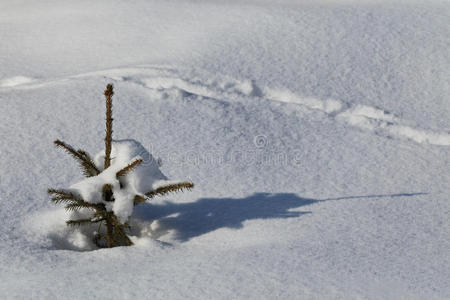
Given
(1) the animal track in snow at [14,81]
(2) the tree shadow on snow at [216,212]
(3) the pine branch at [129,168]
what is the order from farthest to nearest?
(1) the animal track in snow at [14,81] → (2) the tree shadow on snow at [216,212] → (3) the pine branch at [129,168]

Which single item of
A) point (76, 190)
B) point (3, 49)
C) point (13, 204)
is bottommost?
point (13, 204)

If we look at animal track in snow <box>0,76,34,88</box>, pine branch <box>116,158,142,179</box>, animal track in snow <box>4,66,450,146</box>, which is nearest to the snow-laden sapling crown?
pine branch <box>116,158,142,179</box>

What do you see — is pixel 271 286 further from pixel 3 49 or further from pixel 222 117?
pixel 3 49

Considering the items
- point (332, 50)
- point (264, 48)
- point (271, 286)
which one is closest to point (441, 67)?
point (332, 50)

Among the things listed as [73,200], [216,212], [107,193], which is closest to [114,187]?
[107,193]

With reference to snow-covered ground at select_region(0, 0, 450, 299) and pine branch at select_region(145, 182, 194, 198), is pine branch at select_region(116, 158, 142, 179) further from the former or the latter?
snow-covered ground at select_region(0, 0, 450, 299)

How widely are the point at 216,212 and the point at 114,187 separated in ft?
1.98

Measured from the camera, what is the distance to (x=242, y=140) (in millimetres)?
3879

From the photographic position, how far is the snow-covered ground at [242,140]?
2.49m

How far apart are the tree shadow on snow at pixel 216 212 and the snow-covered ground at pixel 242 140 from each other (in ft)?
0.04

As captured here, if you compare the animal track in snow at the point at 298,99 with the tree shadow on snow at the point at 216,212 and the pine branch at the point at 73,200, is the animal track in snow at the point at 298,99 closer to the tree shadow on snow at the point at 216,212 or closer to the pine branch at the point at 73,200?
the tree shadow on snow at the point at 216,212

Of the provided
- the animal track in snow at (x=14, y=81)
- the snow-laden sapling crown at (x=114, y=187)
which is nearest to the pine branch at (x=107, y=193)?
the snow-laden sapling crown at (x=114, y=187)

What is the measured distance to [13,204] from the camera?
3111mm

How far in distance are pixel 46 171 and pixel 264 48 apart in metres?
2.33
